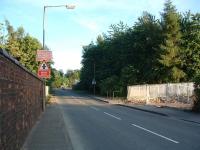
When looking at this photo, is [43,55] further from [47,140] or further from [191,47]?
[191,47]

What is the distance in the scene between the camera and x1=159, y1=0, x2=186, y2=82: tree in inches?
2825

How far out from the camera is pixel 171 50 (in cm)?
7156

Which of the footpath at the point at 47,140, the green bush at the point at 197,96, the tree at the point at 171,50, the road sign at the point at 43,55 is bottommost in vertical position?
the footpath at the point at 47,140

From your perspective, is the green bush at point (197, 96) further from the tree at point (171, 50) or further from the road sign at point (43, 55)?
the tree at point (171, 50)

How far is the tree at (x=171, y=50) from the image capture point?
7175 cm

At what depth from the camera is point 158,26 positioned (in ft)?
258

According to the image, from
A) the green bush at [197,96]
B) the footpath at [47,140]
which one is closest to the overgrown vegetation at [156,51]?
the green bush at [197,96]

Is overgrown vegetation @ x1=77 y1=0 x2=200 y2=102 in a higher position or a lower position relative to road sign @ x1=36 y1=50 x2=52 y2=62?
higher

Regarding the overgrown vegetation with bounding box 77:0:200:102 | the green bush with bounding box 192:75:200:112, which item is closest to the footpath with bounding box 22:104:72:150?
the green bush with bounding box 192:75:200:112

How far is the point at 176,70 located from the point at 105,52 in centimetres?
3443

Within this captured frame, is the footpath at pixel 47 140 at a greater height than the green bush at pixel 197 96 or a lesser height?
lesser

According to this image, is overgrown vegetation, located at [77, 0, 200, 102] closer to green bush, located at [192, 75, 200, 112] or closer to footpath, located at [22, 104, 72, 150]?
green bush, located at [192, 75, 200, 112]

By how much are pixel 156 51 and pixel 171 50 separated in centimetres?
485

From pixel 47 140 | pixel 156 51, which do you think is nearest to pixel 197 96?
pixel 47 140
